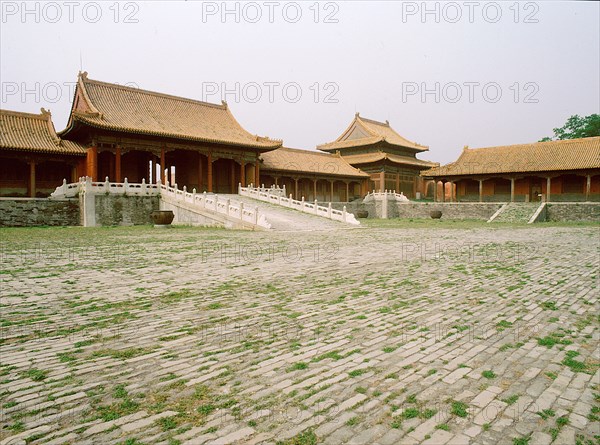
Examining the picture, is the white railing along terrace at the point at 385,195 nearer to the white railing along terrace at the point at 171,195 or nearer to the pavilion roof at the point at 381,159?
the pavilion roof at the point at 381,159

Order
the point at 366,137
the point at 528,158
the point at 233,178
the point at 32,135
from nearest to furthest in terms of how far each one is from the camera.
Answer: the point at 32,135
the point at 233,178
the point at 528,158
the point at 366,137

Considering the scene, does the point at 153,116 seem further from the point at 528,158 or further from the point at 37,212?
the point at 528,158

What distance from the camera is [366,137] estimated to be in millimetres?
43719

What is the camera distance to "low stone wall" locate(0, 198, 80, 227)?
19672mm

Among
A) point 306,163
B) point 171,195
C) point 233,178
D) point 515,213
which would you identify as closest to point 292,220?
point 171,195

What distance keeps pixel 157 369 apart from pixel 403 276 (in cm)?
490

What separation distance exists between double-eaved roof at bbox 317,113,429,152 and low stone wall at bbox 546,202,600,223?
16.8 metres

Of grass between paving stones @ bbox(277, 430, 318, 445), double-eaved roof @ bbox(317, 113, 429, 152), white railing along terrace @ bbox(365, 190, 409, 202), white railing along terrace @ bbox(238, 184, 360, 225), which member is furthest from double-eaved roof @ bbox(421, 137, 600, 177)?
grass between paving stones @ bbox(277, 430, 318, 445)

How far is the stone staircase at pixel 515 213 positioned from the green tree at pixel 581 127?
100ft

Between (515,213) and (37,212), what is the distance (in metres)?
Result: 29.4

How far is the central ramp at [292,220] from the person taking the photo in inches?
753

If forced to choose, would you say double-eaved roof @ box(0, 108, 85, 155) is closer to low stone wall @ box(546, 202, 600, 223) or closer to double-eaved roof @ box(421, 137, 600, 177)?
double-eaved roof @ box(421, 137, 600, 177)

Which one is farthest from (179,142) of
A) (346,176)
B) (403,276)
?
(403,276)

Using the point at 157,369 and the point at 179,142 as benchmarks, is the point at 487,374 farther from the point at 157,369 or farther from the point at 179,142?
the point at 179,142
